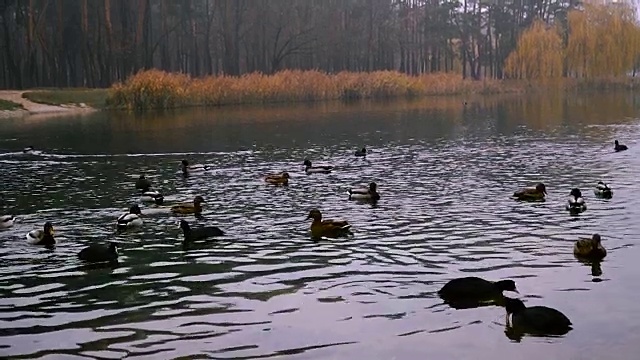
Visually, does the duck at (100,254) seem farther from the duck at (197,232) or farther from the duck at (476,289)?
the duck at (476,289)

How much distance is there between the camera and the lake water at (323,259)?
8328 mm

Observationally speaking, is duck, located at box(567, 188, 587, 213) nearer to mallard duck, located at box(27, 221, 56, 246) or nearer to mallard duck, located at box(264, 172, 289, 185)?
mallard duck, located at box(264, 172, 289, 185)

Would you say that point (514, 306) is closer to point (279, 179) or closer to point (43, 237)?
point (43, 237)

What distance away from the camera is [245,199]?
17.4m

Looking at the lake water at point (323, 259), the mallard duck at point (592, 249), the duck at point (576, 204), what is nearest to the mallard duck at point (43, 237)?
the lake water at point (323, 259)

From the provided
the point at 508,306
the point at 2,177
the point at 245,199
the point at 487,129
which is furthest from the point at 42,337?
the point at 487,129

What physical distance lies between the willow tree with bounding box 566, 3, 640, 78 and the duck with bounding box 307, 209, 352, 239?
194 feet

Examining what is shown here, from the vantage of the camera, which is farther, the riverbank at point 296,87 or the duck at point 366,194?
the riverbank at point 296,87

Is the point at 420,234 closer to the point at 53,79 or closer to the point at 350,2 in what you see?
the point at 53,79

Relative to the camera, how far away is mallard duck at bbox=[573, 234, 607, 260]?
36.1 ft

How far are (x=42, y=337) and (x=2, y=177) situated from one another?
Result: 15.2 meters

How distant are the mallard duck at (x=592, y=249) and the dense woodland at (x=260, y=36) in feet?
190

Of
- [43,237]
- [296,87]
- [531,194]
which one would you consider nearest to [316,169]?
[531,194]

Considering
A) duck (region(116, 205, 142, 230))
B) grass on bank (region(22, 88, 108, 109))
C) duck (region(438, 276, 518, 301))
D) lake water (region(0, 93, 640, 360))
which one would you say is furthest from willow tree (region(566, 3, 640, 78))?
duck (region(438, 276, 518, 301))
